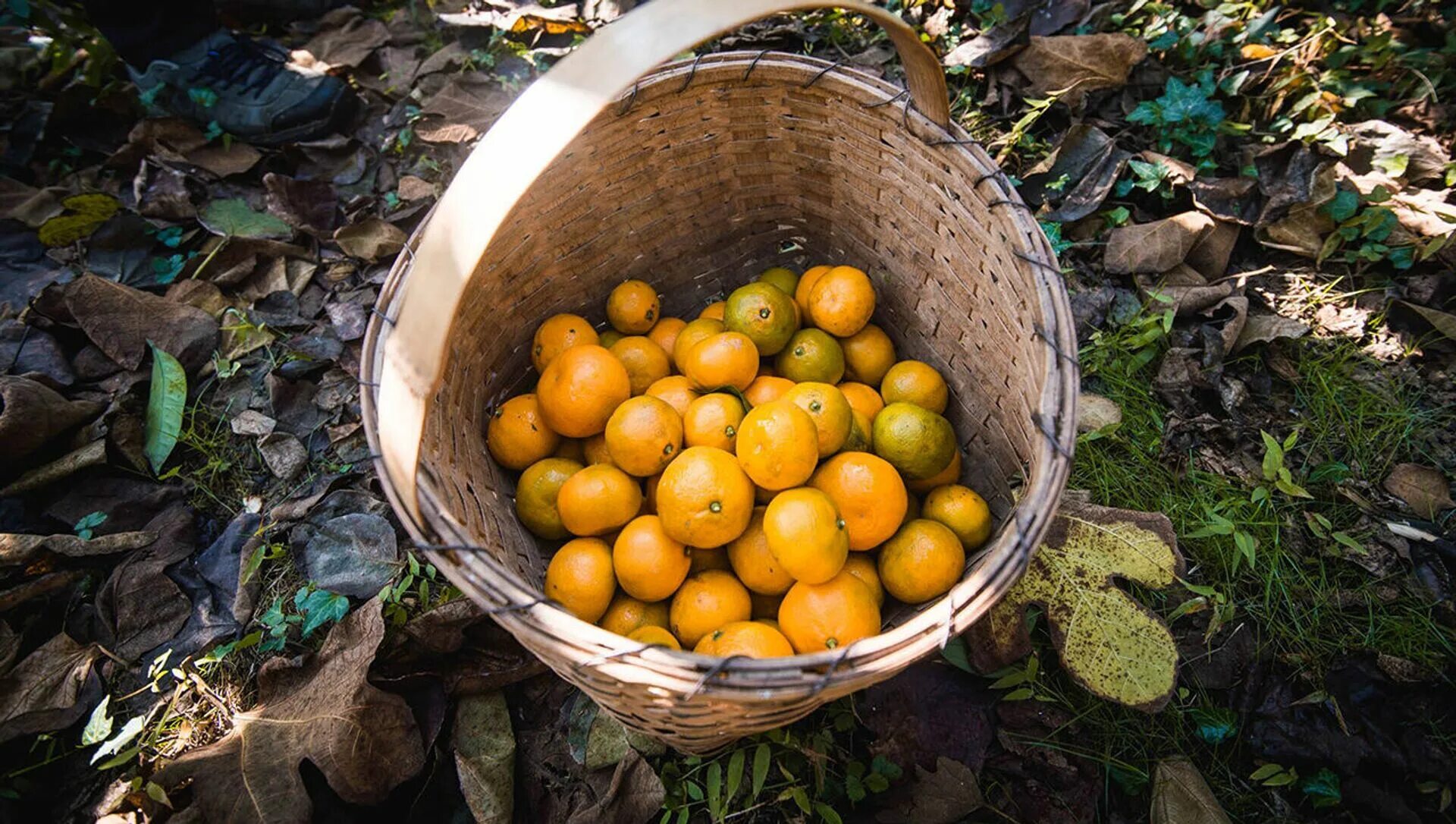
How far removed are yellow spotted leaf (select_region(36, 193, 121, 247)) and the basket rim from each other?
2327mm

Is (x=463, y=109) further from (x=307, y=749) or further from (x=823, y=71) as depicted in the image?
(x=307, y=749)

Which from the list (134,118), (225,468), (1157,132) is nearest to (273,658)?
(225,468)

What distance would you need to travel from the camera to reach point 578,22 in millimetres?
3619

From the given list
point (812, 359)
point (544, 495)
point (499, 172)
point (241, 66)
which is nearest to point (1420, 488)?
point (812, 359)

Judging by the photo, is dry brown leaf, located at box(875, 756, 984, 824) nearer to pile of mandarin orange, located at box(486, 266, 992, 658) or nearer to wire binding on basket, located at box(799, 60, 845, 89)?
pile of mandarin orange, located at box(486, 266, 992, 658)

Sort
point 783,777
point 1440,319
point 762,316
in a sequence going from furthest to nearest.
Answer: point 1440,319, point 762,316, point 783,777

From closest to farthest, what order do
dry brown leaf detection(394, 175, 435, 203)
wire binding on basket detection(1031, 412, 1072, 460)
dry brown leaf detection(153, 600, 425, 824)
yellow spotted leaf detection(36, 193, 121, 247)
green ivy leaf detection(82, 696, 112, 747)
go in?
wire binding on basket detection(1031, 412, 1072, 460) → dry brown leaf detection(153, 600, 425, 824) → green ivy leaf detection(82, 696, 112, 747) → yellow spotted leaf detection(36, 193, 121, 247) → dry brown leaf detection(394, 175, 435, 203)

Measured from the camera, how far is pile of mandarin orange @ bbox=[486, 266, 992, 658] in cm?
181

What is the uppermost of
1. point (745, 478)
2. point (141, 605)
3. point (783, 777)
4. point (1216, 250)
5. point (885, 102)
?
point (885, 102)

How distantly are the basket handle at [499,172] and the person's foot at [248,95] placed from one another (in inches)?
108

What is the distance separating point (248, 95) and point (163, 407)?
5.61 ft

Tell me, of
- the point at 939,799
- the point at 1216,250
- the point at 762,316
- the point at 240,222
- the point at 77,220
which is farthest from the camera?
the point at 240,222

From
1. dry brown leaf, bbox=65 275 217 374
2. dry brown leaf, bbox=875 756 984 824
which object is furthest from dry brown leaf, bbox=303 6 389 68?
dry brown leaf, bbox=875 756 984 824

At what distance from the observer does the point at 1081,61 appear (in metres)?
3.14
